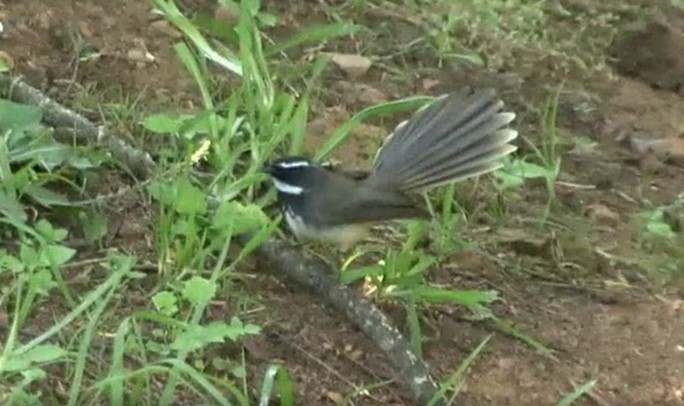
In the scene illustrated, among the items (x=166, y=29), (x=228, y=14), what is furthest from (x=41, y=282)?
(x=228, y=14)

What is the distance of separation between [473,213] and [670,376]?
0.97m

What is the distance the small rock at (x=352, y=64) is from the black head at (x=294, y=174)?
1.25 metres

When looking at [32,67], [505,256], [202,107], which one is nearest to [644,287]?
[505,256]

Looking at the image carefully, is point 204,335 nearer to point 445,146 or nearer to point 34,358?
point 34,358

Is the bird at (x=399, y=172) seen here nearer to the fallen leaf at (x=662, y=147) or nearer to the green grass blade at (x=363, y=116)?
the green grass blade at (x=363, y=116)

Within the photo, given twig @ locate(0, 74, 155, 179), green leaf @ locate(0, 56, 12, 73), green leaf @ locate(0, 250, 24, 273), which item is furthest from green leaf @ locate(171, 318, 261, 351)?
green leaf @ locate(0, 56, 12, 73)

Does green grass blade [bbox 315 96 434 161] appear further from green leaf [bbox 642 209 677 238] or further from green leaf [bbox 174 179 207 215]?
green leaf [bbox 642 209 677 238]

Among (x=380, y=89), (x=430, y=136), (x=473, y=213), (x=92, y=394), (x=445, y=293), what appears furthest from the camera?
(x=380, y=89)

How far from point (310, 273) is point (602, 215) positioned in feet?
4.16

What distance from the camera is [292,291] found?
4.29 metres

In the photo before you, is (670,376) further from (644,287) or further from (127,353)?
(127,353)

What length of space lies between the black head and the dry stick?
168mm

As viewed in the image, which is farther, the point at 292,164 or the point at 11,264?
the point at 292,164

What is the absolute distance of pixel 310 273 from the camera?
4.23 metres
